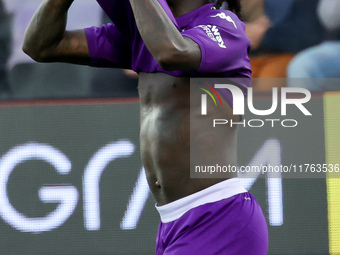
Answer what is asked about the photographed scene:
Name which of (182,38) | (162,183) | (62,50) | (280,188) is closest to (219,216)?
(162,183)

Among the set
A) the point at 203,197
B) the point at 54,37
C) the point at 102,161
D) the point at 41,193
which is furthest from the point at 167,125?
the point at 41,193

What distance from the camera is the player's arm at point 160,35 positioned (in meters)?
1.87

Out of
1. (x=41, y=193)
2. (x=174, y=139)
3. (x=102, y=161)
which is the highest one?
(x=174, y=139)

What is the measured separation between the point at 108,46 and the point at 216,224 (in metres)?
0.72

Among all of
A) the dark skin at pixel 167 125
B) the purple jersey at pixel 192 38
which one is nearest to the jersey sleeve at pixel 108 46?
the purple jersey at pixel 192 38

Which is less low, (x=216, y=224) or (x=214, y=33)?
(x=214, y=33)

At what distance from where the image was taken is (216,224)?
82.4 inches

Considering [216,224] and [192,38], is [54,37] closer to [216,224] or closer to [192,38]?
[192,38]

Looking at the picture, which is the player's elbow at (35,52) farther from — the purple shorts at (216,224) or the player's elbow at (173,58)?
the purple shorts at (216,224)

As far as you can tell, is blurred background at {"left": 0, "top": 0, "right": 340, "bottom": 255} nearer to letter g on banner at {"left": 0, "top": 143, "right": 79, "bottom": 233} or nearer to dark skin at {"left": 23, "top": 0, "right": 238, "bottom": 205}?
letter g on banner at {"left": 0, "top": 143, "right": 79, "bottom": 233}

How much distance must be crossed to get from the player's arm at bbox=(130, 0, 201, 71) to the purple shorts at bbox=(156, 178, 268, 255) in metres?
0.47

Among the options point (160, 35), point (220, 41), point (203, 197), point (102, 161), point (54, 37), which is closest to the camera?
point (160, 35)

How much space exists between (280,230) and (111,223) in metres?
0.91

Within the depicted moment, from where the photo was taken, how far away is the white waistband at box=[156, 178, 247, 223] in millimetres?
2125
